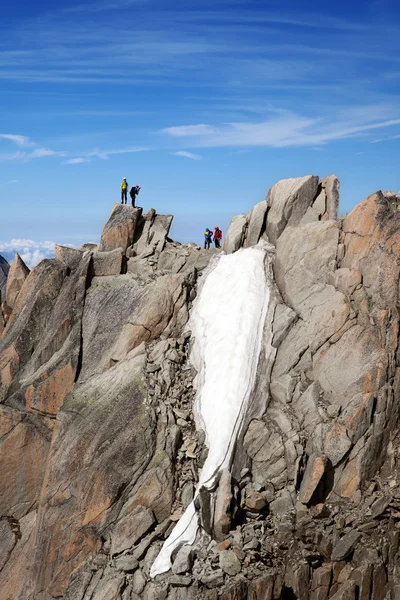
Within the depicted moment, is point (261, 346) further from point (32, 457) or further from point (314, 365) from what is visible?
point (32, 457)

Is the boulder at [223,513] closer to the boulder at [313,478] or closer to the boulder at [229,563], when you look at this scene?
the boulder at [229,563]

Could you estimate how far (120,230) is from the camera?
5394cm

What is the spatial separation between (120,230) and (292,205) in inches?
578

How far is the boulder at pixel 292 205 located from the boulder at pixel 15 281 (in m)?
21.2

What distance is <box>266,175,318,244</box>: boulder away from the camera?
50.6 m

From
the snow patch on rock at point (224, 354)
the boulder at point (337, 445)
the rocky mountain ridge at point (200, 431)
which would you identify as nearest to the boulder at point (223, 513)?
the rocky mountain ridge at point (200, 431)

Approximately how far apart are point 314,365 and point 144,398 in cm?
1155

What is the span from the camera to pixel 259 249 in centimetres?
4997

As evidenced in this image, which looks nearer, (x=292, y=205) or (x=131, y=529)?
(x=131, y=529)

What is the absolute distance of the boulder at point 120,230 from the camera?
53.6 meters

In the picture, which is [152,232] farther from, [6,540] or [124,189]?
[6,540]

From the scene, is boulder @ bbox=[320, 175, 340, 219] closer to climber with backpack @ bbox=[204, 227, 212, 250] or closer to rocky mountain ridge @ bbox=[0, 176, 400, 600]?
rocky mountain ridge @ bbox=[0, 176, 400, 600]

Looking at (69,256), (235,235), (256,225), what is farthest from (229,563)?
(69,256)

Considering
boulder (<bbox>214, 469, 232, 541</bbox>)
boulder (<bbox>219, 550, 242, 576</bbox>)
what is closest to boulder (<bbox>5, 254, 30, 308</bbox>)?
boulder (<bbox>214, 469, 232, 541</bbox>)
